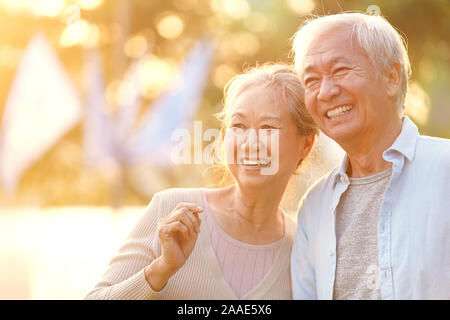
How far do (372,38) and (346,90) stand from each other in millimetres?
184

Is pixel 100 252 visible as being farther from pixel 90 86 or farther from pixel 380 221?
pixel 380 221

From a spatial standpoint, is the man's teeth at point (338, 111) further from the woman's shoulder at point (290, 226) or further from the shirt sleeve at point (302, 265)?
the woman's shoulder at point (290, 226)

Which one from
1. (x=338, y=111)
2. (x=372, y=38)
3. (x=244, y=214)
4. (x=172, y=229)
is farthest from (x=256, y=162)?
(x=372, y=38)

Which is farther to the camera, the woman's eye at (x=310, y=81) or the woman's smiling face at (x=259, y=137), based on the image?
the woman's smiling face at (x=259, y=137)

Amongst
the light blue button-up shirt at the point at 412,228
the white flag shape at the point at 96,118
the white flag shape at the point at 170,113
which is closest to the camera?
the light blue button-up shirt at the point at 412,228

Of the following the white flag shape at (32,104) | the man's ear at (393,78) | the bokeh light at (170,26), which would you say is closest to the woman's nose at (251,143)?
the man's ear at (393,78)

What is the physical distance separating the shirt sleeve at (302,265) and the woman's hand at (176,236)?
0.46 metres

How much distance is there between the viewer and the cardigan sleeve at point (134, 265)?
1730 mm

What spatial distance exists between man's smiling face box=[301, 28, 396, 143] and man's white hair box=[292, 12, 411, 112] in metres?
0.02

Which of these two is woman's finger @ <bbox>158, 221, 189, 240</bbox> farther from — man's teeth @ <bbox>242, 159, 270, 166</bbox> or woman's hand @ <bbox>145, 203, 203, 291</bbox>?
man's teeth @ <bbox>242, 159, 270, 166</bbox>

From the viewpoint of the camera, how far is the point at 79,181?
Result: 1560cm

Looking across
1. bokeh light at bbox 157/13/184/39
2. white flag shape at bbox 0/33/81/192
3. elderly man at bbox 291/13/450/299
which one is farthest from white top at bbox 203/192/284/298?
bokeh light at bbox 157/13/184/39

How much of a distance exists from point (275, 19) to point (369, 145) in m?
6.96
